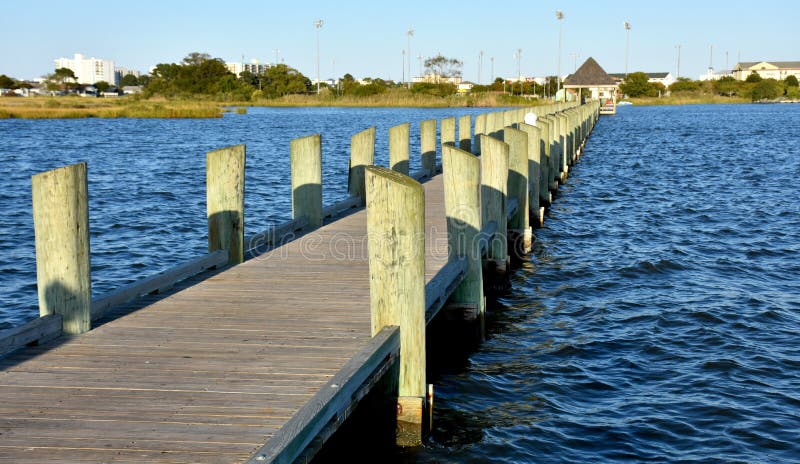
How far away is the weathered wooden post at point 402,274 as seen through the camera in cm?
583

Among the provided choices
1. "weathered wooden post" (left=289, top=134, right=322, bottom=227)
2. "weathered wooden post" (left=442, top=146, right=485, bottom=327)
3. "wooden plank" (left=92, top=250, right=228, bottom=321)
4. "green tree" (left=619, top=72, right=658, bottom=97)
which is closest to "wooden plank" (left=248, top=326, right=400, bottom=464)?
"wooden plank" (left=92, top=250, right=228, bottom=321)

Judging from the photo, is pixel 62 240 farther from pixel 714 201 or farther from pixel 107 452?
pixel 714 201

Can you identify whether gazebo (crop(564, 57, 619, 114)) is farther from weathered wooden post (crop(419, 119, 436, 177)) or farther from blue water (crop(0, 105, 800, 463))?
weathered wooden post (crop(419, 119, 436, 177))

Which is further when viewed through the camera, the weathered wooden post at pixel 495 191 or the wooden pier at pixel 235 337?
the weathered wooden post at pixel 495 191

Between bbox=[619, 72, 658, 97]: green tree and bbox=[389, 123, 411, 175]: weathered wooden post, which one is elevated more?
bbox=[619, 72, 658, 97]: green tree

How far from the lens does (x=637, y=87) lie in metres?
143

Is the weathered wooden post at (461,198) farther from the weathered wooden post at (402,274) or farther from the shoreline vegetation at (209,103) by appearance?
the shoreline vegetation at (209,103)

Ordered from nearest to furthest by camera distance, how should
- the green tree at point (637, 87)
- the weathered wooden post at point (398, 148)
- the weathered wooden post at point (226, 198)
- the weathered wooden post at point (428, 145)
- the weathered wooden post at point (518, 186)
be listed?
1. the weathered wooden post at point (226, 198)
2. the weathered wooden post at point (518, 186)
3. the weathered wooden post at point (398, 148)
4. the weathered wooden post at point (428, 145)
5. the green tree at point (637, 87)

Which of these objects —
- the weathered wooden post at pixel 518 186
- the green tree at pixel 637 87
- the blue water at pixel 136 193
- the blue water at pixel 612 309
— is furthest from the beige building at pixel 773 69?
the weathered wooden post at pixel 518 186

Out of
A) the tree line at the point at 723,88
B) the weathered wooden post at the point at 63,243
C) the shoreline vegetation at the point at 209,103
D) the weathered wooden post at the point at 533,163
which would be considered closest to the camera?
the weathered wooden post at the point at 63,243

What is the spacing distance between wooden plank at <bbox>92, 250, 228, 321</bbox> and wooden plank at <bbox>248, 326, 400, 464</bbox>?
6.88 ft

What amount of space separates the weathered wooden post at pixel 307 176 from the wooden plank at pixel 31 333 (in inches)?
174

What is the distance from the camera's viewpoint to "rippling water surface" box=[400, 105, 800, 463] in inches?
275

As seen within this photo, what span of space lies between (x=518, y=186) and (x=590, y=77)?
239ft
